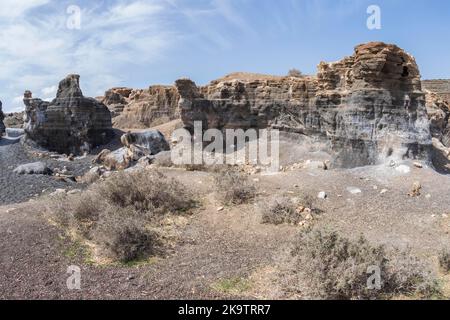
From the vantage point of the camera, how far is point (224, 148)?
15883 mm

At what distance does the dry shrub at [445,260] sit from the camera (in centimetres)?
538

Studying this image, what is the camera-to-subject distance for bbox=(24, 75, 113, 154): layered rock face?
21.0 meters

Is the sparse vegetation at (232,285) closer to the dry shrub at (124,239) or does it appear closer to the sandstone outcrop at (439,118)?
the dry shrub at (124,239)

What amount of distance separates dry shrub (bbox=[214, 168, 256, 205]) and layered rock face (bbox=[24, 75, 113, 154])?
548 inches

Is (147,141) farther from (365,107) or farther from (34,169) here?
(365,107)

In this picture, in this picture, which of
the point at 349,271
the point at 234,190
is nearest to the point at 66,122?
the point at 234,190

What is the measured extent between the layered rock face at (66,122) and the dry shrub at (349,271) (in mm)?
17882

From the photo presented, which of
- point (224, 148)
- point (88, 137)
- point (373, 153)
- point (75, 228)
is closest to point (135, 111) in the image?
point (88, 137)

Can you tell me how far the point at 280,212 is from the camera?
291 inches

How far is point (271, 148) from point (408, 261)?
10.0 meters

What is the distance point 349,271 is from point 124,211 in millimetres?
4111

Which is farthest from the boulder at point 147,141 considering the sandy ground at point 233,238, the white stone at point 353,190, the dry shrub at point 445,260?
the dry shrub at point 445,260

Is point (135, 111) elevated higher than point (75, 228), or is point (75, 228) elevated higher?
point (135, 111)
